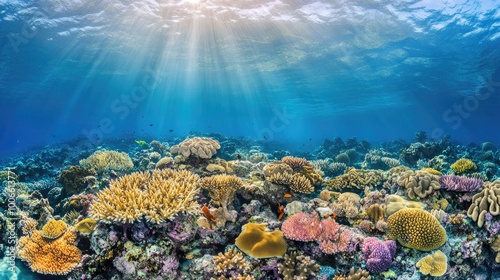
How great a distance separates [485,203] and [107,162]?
522 inches

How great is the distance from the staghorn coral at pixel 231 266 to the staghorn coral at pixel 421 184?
475 centimetres

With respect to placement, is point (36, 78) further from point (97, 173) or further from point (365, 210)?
point (365, 210)

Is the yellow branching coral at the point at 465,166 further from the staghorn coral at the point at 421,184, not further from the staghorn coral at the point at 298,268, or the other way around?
the staghorn coral at the point at 298,268

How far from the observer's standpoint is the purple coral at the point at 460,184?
20.1ft

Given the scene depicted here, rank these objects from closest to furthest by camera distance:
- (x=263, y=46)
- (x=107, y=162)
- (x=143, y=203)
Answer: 1. (x=143, y=203)
2. (x=107, y=162)
3. (x=263, y=46)

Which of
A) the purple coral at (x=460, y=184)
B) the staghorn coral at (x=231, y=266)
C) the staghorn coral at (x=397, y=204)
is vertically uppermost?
the purple coral at (x=460, y=184)

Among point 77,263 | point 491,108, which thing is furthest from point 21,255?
point 491,108

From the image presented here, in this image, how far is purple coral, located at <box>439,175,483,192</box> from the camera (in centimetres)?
611

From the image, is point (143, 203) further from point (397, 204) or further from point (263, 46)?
point (263, 46)

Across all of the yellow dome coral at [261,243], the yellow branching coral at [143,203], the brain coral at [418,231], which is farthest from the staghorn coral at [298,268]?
the yellow branching coral at [143,203]

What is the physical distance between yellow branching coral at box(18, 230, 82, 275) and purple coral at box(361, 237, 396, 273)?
5732 mm

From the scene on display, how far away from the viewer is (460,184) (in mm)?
6270

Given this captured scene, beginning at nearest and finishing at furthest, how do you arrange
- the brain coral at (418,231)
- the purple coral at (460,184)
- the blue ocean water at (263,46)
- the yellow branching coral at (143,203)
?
1. the yellow branching coral at (143,203)
2. the brain coral at (418,231)
3. the purple coral at (460,184)
4. the blue ocean water at (263,46)

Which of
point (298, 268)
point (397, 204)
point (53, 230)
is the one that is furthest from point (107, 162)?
point (397, 204)
